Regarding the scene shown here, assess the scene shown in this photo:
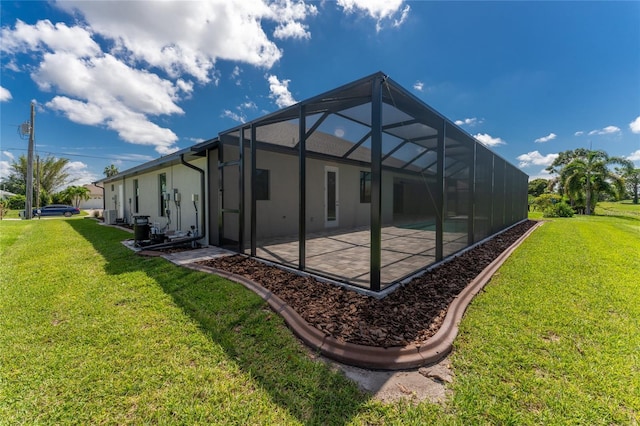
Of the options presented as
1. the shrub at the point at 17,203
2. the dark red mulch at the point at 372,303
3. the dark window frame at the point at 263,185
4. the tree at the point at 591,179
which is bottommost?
the dark red mulch at the point at 372,303

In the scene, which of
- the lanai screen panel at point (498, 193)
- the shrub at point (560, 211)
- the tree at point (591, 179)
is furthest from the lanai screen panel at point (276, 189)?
the tree at point (591, 179)

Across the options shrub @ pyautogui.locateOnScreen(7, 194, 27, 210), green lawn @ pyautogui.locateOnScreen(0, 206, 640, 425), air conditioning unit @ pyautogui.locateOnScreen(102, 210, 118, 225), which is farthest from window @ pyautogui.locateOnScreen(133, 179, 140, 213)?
shrub @ pyautogui.locateOnScreen(7, 194, 27, 210)

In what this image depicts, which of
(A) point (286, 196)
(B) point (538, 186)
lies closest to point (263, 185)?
(A) point (286, 196)

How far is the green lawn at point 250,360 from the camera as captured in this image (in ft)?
5.43

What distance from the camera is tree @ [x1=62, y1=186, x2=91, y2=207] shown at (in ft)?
96.3

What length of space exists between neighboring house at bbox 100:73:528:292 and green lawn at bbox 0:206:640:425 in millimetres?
1531

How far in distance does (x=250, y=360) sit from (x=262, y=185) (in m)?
5.93

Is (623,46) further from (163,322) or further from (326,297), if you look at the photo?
(163,322)

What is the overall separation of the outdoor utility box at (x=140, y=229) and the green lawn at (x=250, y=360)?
2652 mm

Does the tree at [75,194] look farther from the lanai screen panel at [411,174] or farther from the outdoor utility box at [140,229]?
the lanai screen panel at [411,174]

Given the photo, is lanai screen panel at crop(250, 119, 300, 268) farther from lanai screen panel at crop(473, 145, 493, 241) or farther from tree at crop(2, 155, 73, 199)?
tree at crop(2, 155, 73, 199)

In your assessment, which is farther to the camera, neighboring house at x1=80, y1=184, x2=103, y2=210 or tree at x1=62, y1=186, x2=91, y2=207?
neighboring house at x1=80, y1=184, x2=103, y2=210

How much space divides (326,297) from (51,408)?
2.53 meters

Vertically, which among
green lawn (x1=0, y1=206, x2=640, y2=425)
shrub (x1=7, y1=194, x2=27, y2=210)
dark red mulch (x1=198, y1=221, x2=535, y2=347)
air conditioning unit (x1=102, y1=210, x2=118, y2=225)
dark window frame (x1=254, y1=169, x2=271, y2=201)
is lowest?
green lawn (x1=0, y1=206, x2=640, y2=425)
